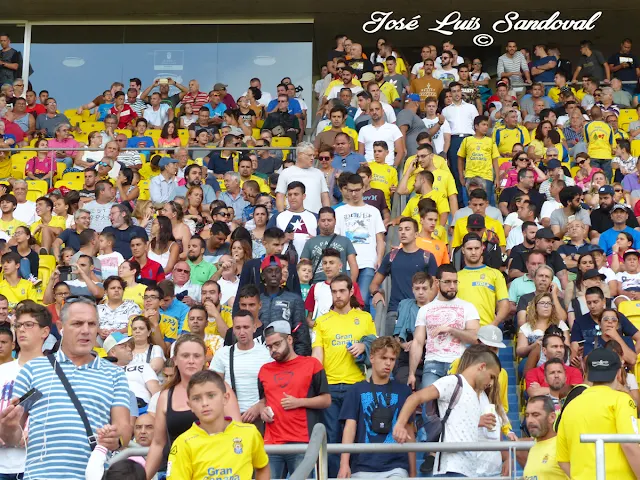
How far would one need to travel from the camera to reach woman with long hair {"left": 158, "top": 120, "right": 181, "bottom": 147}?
728 inches

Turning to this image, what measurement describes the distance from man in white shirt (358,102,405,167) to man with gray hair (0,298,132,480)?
9697 millimetres

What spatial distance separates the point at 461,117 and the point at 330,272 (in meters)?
7.06

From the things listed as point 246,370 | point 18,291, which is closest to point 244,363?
point 246,370

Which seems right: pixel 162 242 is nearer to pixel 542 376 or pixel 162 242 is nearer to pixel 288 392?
pixel 542 376

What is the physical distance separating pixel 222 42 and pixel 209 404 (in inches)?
748

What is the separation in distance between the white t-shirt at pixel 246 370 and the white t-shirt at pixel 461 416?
1.56m

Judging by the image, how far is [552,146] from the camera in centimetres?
1688

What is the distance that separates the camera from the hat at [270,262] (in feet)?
33.6

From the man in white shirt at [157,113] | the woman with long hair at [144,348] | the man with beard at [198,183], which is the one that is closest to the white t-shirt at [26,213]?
the man with beard at [198,183]

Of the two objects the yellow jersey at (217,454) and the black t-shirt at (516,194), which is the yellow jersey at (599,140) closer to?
the black t-shirt at (516,194)

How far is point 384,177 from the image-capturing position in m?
14.2

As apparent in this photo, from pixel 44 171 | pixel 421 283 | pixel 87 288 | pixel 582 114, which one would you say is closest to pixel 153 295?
pixel 87 288

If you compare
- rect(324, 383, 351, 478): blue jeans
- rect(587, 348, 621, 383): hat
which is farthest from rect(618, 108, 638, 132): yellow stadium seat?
rect(587, 348, 621, 383): hat

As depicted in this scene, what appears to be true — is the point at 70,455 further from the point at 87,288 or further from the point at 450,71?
the point at 450,71
